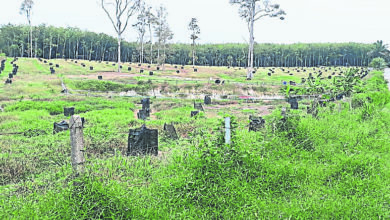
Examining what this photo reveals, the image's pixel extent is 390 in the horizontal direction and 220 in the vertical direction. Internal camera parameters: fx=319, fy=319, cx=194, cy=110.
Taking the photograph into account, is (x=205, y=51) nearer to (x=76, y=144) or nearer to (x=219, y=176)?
(x=219, y=176)

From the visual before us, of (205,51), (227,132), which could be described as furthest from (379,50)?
(227,132)

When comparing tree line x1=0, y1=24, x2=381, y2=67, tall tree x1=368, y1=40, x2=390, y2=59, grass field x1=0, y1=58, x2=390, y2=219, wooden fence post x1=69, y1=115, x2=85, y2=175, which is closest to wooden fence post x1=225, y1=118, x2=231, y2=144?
grass field x1=0, y1=58, x2=390, y2=219

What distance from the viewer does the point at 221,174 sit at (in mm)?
4945

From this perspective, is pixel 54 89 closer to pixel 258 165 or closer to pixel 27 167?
pixel 27 167

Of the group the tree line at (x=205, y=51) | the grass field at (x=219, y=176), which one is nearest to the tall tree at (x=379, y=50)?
the tree line at (x=205, y=51)

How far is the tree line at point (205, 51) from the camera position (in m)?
68.1

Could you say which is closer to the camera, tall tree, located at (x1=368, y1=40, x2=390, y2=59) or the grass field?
the grass field

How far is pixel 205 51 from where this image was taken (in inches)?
3310

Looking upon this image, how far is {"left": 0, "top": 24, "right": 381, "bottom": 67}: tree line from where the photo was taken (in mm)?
68125

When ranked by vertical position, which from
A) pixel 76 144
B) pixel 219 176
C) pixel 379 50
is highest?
pixel 379 50

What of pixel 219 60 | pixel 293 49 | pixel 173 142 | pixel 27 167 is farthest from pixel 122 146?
pixel 293 49

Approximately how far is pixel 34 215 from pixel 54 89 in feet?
65.2

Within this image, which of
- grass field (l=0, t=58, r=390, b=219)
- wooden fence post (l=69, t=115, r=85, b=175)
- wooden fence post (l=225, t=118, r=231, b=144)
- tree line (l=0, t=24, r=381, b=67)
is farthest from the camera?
tree line (l=0, t=24, r=381, b=67)

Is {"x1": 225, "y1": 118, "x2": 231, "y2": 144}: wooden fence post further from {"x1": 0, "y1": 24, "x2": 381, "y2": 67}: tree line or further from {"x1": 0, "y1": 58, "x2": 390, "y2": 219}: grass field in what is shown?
{"x1": 0, "y1": 24, "x2": 381, "y2": 67}: tree line
